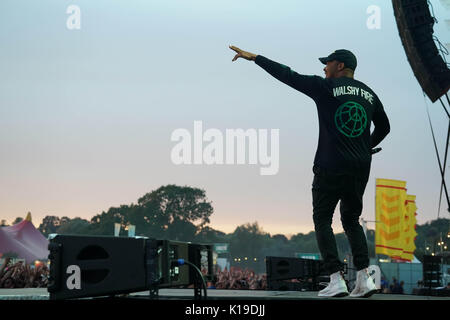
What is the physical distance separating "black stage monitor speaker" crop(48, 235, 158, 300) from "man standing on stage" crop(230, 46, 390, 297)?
1.37m

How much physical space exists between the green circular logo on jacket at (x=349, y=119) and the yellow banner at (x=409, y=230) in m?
22.1

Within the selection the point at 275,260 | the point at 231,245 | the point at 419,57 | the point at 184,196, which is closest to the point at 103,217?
the point at 184,196

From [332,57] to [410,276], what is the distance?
31170 mm

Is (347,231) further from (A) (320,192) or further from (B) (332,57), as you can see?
(B) (332,57)

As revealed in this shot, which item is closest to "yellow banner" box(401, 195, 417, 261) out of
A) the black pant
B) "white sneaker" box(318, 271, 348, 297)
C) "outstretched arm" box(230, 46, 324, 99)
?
the black pant

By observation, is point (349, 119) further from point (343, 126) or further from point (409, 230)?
point (409, 230)

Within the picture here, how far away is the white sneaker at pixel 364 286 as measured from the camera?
11.2 feet

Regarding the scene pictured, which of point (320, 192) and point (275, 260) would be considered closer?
point (320, 192)

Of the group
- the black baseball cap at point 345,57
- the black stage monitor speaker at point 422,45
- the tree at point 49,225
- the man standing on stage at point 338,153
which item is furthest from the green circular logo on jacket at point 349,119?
the tree at point 49,225

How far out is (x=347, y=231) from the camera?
A: 3746 mm

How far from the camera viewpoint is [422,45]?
14586 mm

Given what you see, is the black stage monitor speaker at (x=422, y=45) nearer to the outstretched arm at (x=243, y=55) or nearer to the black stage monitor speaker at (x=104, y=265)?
the outstretched arm at (x=243, y=55)

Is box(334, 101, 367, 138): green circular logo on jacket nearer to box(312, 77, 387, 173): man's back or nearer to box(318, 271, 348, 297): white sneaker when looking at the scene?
box(312, 77, 387, 173): man's back
